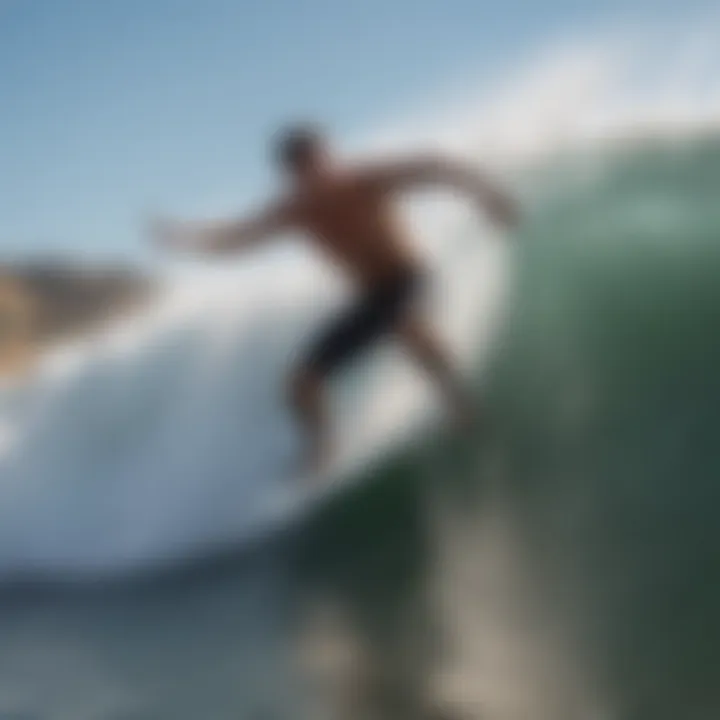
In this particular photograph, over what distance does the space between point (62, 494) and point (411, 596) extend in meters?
0.67

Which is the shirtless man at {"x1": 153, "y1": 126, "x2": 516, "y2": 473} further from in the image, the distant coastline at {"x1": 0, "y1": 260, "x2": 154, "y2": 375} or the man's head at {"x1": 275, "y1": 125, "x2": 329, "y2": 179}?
the distant coastline at {"x1": 0, "y1": 260, "x2": 154, "y2": 375}

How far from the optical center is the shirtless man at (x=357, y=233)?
6.67ft

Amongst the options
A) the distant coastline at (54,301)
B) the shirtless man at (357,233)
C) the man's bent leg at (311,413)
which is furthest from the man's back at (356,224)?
the distant coastline at (54,301)

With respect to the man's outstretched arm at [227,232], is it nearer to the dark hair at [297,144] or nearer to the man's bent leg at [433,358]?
the dark hair at [297,144]

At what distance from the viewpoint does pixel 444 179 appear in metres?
1.99

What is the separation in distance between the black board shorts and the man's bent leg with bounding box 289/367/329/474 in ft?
0.07

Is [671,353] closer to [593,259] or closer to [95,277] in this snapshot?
[593,259]

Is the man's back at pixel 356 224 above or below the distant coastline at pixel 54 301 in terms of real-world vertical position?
below

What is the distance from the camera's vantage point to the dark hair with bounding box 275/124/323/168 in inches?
81.1

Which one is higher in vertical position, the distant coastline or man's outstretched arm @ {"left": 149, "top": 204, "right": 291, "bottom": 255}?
the distant coastline

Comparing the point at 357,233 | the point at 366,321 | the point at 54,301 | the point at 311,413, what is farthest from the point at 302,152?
the point at 54,301

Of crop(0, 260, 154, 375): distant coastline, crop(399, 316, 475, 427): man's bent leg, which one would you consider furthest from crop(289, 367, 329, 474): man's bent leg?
crop(0, 260, 154, 375): distant coastline

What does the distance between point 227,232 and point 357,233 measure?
0.19 m

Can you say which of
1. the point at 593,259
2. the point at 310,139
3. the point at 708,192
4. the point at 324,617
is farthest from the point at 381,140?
the point at 324,617
